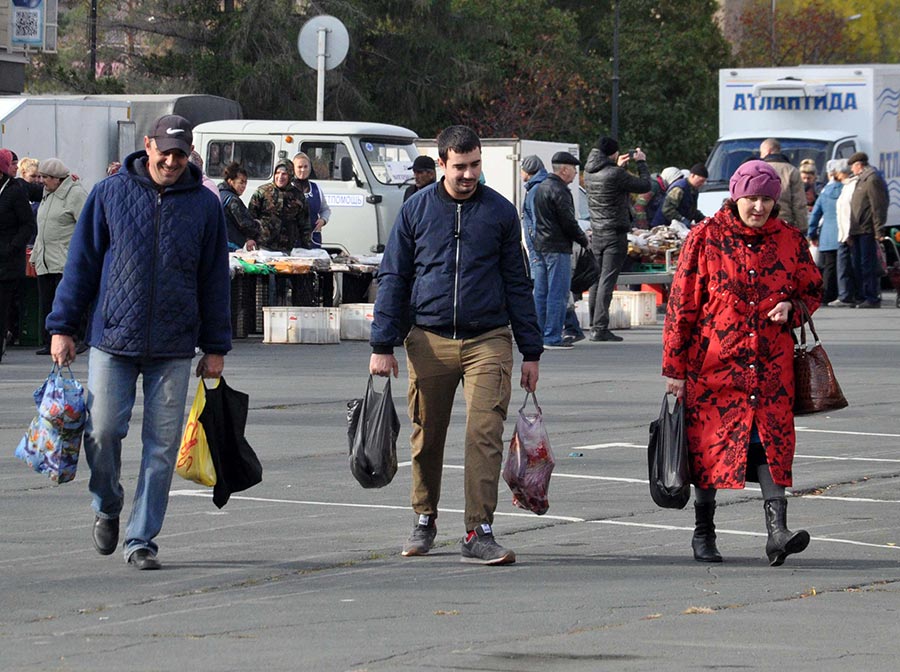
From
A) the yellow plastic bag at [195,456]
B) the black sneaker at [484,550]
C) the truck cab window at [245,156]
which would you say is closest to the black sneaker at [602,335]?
the truck cab window at [245,156]

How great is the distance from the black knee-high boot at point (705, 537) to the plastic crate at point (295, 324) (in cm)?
1268

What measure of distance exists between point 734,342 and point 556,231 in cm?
1079

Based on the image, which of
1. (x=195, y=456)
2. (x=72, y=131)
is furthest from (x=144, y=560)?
(x=72, y=131)

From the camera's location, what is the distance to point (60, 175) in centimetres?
1839

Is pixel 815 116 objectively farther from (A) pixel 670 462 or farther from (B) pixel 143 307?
(B) pixel 143 307

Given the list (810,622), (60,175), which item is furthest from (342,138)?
(810,622)

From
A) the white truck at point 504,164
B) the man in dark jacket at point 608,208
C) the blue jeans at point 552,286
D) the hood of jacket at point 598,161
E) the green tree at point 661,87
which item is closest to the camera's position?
the blue jeans at point 552,286

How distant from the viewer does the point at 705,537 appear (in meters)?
8.44

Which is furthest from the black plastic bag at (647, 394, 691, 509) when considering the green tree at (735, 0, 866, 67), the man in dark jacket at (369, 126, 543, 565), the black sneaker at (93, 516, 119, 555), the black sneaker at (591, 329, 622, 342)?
the green tree at (735, 0, 866, 67)

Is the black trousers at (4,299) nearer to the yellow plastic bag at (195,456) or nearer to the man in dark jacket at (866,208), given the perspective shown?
the yellow plastic bag at (195,456)

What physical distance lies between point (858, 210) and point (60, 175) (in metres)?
12.3

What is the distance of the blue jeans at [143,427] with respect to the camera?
8.16 metres

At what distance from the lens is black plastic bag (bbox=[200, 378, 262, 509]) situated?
27.7 ft

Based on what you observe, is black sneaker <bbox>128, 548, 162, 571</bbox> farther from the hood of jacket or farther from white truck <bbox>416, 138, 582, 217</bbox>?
white truck <bbox>416, 138, 582, 217</bbox>
